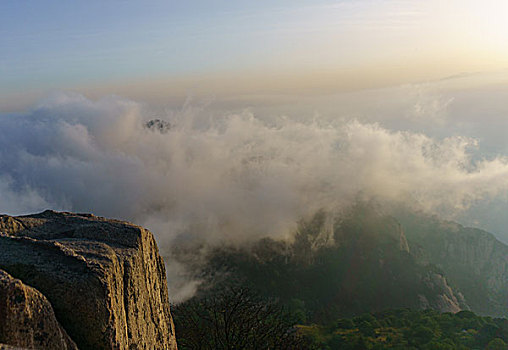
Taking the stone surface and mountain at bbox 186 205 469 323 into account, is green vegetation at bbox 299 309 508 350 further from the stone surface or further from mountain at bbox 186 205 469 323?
the stone surface

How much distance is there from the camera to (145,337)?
1245 cm

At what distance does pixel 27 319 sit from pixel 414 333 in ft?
320

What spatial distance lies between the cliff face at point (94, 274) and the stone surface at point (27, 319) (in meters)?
0.56

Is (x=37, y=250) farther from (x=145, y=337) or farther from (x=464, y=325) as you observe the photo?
(x=464, y=325)

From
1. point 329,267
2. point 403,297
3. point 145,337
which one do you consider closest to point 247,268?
point 329,267

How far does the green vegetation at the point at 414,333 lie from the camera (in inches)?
3231

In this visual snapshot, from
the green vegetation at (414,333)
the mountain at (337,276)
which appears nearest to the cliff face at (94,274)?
the green vegetation at (414,333)

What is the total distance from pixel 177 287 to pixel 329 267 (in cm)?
7348

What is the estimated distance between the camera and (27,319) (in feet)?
28.0

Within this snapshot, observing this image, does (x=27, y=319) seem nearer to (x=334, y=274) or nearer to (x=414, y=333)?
(x=414, y=333)

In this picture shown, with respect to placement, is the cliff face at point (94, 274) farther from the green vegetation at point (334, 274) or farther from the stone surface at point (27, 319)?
the green vegetation at point (334, 274)

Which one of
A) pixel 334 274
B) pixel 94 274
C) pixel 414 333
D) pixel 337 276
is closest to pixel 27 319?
pixel 94 274

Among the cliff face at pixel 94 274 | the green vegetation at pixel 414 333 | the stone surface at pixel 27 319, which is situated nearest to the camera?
the stone surface at pixel 27 319

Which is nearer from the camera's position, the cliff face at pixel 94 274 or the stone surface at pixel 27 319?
the stone surface at pixel 27 319
